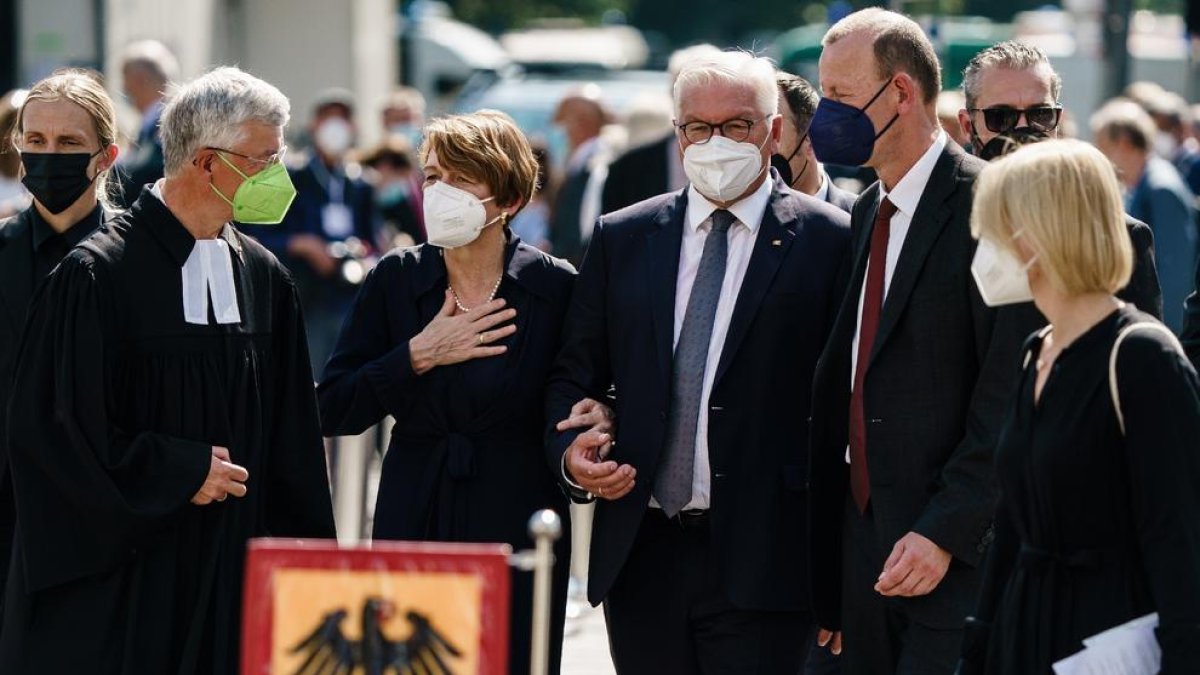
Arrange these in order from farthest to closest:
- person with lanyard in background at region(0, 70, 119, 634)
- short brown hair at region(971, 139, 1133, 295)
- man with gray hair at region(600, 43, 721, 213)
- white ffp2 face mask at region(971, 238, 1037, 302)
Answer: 1. man with gray hair at region(600, 43, 721, 213)
2. person with lanyard in background at region(0, 70, 119, 634)
3. white ffp2 face mask at region(971, 238, 1037, 302)
4. short brown hair at region(971, 139, 1133, 295)

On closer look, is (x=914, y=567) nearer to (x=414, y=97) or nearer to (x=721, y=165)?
(x=721, y=165)

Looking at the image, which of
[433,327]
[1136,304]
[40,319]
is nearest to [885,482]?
[1136,304]

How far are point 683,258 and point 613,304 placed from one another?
220 millimetres

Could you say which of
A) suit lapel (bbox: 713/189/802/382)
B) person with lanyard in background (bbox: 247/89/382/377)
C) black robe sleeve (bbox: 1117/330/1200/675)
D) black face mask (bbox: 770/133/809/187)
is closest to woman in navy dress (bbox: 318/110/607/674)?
suit lapel (bbox: 713/189/802/382)

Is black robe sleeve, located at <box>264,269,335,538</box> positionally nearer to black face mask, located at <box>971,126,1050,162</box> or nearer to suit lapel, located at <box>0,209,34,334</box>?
suit lapel, located at <box>0,209,34,334</box>

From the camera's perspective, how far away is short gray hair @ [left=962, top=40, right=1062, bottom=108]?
263 inches

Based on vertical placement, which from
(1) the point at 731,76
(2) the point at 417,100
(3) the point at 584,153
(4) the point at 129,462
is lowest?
(4) the point at 129,462

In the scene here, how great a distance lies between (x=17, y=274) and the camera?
20.0 feet

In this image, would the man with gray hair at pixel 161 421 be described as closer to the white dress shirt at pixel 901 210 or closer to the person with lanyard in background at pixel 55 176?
the person with lanyard in background at pixel 55 176

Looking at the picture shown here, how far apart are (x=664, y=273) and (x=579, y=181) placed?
21.9ft

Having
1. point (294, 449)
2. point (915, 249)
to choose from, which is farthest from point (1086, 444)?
point (294, 449)

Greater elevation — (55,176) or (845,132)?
(845,132)

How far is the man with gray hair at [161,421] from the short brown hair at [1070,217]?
2069mm

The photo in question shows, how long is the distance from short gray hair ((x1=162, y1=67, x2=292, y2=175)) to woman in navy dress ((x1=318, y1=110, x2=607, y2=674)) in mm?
601
